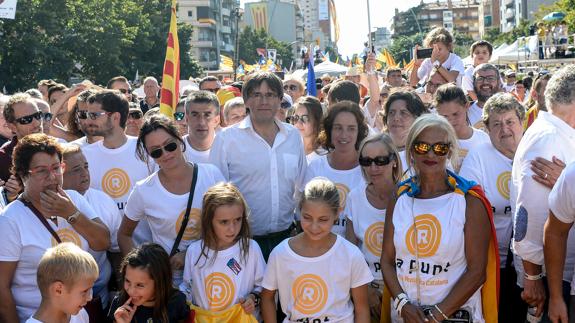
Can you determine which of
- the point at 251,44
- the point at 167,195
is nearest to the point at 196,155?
the point at 167,195

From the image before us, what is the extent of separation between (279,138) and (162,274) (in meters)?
1.49

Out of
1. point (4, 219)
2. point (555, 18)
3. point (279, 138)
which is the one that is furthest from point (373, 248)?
point (555, 18)

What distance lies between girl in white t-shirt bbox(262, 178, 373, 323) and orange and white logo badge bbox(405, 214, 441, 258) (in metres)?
0.38

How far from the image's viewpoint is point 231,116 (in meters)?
7.14

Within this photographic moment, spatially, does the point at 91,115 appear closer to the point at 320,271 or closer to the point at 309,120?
the point at 309,120

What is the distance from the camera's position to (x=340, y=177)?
5.22 meters

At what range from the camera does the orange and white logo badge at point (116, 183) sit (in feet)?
18.4

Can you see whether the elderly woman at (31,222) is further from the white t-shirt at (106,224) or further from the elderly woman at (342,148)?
the elderly woman at (342,148)

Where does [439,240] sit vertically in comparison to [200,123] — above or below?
below

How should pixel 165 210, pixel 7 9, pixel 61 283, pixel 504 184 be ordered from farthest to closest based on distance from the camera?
pixel 7 9, pixel 504 184, pixel 165 210, pixel 61 283

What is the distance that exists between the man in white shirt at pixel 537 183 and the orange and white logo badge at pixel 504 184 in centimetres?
72

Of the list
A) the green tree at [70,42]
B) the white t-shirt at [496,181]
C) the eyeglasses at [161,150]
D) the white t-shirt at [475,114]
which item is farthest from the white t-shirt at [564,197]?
the green tree at [70,42]

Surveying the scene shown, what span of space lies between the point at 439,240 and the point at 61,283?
2173mm

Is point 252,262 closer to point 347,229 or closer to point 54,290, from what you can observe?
point 347,229
